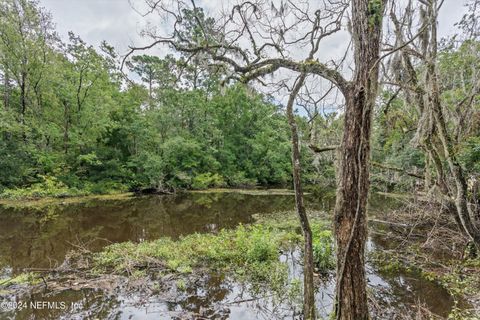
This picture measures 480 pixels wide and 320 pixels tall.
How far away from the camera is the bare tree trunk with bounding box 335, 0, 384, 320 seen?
2592mm

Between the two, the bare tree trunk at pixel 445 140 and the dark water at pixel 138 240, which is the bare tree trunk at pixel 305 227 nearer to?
the dark water at pixel 138 240

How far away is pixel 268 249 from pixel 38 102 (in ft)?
56.6

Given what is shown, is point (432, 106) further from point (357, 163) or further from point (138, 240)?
point (138, 240)

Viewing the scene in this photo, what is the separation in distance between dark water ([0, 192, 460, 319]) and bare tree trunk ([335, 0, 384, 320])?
159cm

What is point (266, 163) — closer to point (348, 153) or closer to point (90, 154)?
point (90, 154)

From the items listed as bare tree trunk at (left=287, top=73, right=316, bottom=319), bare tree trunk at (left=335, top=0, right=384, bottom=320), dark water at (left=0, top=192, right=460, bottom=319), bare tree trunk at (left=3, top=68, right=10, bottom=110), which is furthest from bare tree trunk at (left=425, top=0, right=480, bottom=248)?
bare tree trunk at (left=3, top=68, right=10, bottom=110)

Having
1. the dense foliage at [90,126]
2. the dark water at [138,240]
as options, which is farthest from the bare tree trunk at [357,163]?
the dense foliage at [90,126]

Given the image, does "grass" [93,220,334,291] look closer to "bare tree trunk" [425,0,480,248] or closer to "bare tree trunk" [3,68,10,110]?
"bare tree trunk" [425,0,480,248]

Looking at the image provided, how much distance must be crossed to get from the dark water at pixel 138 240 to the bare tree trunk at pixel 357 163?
62.6 inches

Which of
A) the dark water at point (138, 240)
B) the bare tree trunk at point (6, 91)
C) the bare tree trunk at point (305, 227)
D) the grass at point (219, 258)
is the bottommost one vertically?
the dark water at point (138, 240)

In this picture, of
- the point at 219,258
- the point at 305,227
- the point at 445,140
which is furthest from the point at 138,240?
the point at 445,140

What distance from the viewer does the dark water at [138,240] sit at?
401cm

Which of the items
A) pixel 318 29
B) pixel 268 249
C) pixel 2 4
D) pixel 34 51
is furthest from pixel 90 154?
pixel 318 29

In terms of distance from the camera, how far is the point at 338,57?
3.50 m
